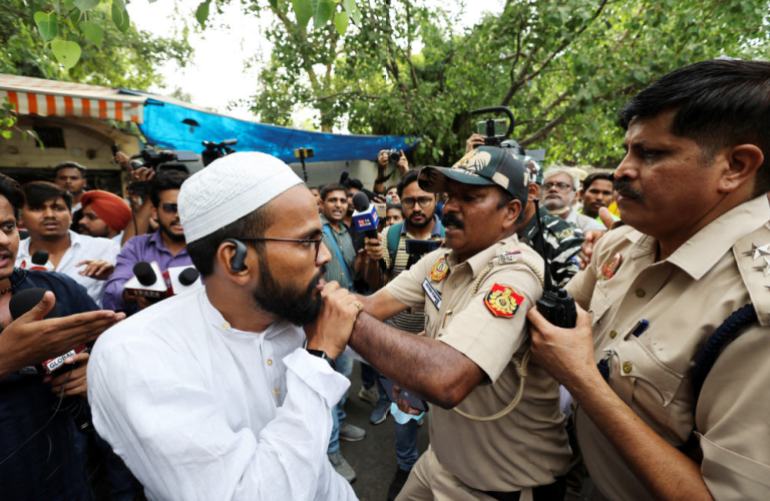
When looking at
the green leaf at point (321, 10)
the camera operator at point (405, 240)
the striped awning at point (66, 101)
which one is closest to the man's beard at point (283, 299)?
the green leaf at point (321, 10)

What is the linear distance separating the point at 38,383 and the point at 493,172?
2500mm

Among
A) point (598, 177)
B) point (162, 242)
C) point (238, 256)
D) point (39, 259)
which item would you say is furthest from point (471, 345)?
point (598, 177)

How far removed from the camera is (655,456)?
1.17 meters

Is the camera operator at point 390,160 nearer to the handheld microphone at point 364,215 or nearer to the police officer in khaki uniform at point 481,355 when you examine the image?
the handheld microphone at point 364,215

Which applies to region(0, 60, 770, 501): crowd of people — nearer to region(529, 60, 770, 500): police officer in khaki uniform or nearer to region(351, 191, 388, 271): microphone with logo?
region(529, 60, 770, 500): police officer in khaki uniform

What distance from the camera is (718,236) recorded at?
4.02 ft

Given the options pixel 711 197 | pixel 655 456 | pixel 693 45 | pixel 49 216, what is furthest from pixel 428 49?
→ pixel 655 456

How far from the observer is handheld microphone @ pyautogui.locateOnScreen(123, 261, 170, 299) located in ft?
7.70

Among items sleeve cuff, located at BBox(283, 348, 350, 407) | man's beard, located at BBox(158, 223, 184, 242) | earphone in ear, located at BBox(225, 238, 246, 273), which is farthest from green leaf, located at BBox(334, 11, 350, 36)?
man's beard, located at BBox(158, 223, 184, 242)

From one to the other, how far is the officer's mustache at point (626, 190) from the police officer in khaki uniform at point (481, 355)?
442 millimetres

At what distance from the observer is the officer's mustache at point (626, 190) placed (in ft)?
4.55

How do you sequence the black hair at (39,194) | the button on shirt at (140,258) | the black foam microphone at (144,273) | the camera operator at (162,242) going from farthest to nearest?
the black hair at (39,194) < the camera operator at (162,242) < the button on shirt at (140,258) < the black foam microphone at (144,273)

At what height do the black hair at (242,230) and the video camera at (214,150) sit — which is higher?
the black hair at (242,230)

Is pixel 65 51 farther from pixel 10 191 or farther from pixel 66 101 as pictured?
pixel 66 101
